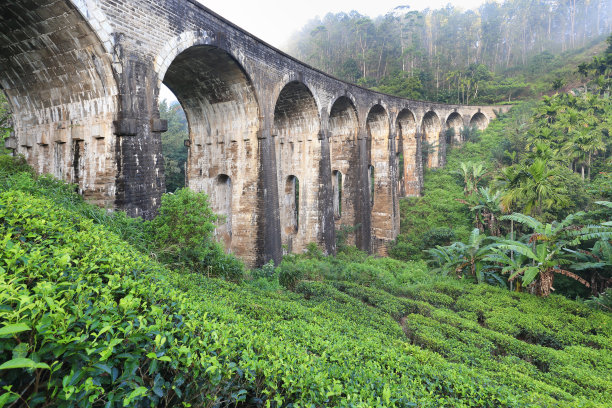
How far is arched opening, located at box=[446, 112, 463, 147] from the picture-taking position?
31.2 metres

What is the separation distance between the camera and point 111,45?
20.9 ft

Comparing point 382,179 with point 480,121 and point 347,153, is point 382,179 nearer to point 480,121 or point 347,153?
point 347,153

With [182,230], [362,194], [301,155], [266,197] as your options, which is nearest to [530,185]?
[362,194]

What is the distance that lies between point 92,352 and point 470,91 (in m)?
45.6

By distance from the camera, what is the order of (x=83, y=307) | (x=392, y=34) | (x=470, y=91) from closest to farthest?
(x=83, y=307), (x=470, y=91), (x=392, y=34)

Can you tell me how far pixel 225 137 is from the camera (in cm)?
1118

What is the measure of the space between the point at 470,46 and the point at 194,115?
185 ft

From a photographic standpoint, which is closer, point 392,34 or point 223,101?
point 223,101

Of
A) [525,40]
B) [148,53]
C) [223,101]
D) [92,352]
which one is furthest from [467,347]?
[525,40]

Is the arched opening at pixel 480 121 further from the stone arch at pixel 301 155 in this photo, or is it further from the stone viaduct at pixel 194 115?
the stone arch at pixel 301 155

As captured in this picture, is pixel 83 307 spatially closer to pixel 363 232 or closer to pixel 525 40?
pixel 363 232

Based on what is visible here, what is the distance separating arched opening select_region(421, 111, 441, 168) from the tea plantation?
22.3 meters

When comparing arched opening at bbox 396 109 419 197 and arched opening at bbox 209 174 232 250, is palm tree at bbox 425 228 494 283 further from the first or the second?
arched opening at bbox 396 109 419 197

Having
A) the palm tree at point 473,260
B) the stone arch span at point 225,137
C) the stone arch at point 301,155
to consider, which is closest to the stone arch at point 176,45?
the stone arch span at point 225,137
